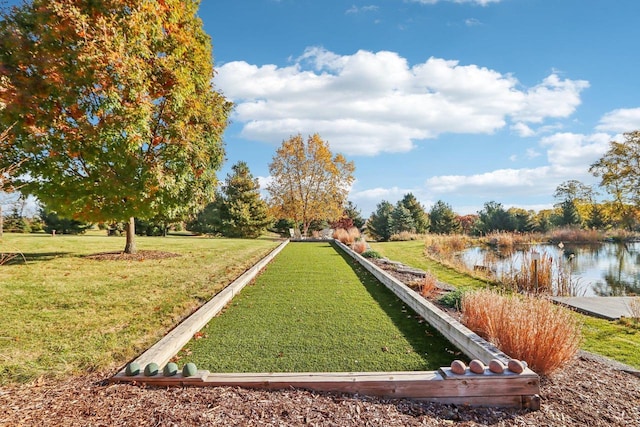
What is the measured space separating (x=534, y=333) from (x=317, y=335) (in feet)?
6.80

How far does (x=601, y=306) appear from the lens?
5.86 metres

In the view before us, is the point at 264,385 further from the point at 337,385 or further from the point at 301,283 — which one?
the point at 301,283

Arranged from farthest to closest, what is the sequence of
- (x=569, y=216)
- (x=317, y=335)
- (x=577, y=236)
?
(x=569, y=216) < (x=577, y=236) < (x=317, y=335)

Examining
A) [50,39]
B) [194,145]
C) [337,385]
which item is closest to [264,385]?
[337,385]

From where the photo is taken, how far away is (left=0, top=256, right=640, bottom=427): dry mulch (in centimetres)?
227

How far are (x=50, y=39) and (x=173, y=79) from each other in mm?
2356

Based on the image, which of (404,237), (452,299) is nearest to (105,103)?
(452,299)

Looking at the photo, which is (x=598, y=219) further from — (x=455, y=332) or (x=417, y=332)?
(x=455, y=332)

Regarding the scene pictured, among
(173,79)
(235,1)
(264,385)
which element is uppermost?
(235,1)

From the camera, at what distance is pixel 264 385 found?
2672 mm

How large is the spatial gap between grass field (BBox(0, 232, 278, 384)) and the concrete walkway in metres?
6.05

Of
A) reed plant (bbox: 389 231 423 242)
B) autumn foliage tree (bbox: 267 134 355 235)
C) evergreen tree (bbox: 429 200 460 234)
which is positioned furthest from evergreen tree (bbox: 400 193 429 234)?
autumn foliage tree (bbox: 267 134 355 235)

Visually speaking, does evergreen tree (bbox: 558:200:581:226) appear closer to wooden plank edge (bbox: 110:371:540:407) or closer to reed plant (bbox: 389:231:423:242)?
reed plant (bbox: 389:231:423:242)

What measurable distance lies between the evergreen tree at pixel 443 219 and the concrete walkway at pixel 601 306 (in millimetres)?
27175
